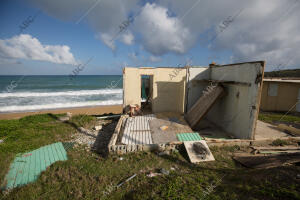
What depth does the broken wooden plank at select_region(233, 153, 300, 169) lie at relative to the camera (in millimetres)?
3921

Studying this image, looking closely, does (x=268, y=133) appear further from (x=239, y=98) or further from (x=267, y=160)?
(x=267, y=160)

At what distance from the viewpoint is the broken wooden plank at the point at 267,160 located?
3.92 metres

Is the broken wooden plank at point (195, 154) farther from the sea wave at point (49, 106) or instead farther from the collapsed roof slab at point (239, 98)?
the sea wave at point (49, 106)

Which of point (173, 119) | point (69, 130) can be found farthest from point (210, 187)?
point (69, 130)

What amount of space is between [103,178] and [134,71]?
6.66m

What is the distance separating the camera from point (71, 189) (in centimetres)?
322

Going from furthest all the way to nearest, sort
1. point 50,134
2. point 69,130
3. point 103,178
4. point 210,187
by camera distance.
Answer: point 69,130, point 50,134, point 103,178, point 210,187

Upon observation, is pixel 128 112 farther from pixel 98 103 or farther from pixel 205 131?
pixel 98 103

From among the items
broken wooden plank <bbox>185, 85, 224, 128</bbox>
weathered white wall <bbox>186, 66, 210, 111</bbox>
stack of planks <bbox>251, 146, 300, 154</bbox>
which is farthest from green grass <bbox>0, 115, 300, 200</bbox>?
weathered white wall <bbox>186, 66, 210, 111</bbox>

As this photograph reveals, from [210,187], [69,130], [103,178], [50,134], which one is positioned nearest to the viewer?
[210,187]

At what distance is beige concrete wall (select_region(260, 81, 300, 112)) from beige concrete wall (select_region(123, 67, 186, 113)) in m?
7.67

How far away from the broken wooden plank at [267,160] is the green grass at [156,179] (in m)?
0.31

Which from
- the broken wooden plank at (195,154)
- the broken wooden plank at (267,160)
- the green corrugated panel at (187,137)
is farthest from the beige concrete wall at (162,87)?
the broken wooden plank at (267,160)

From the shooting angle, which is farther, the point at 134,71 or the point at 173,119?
the point at 134,71
